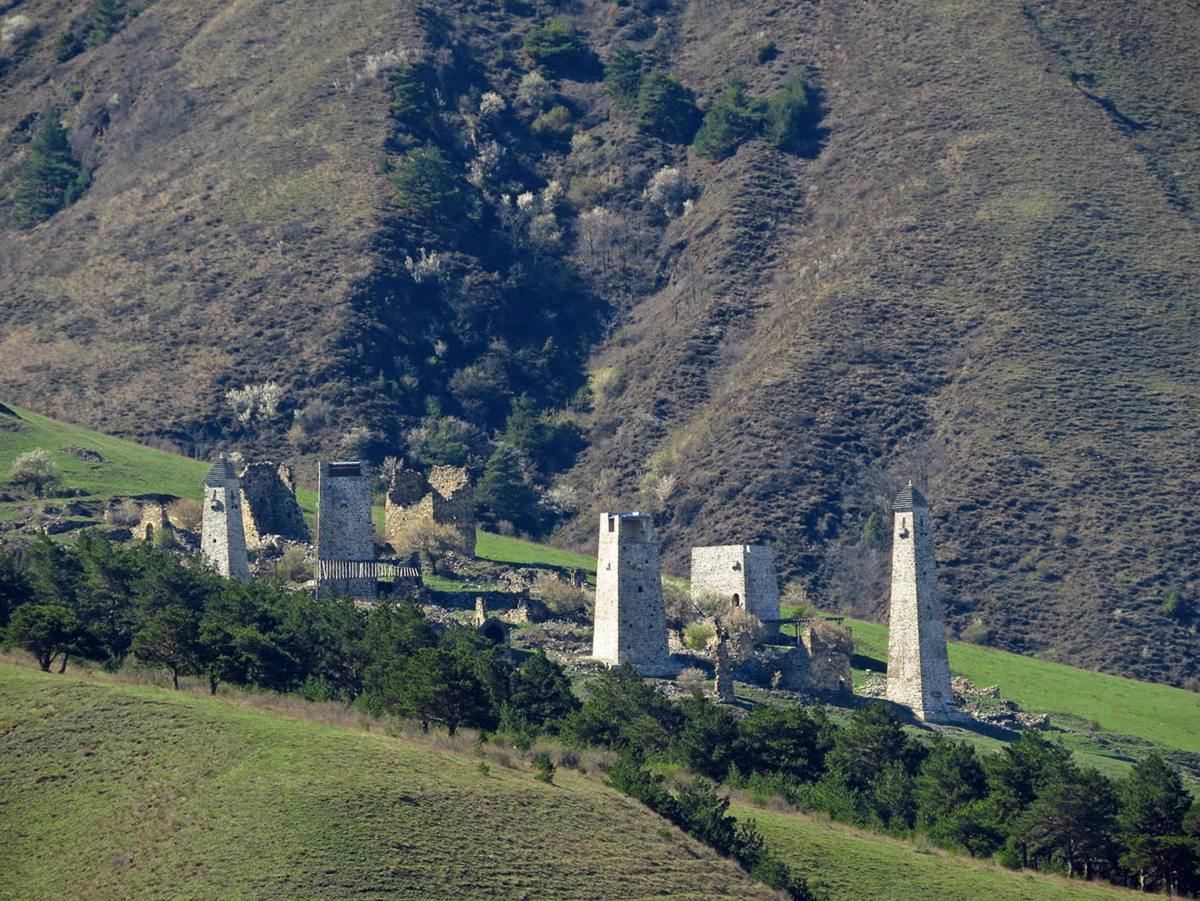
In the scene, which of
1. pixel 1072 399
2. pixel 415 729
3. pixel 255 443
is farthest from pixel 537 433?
pixel 415 729

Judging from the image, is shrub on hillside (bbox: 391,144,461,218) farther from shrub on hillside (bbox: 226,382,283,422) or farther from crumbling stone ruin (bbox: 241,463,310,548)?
crumbling stone ruin (bbox: 241,463,310,548)

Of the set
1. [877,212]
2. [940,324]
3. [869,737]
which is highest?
[877,212]

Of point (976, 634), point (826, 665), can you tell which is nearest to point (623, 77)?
point (976, 634)

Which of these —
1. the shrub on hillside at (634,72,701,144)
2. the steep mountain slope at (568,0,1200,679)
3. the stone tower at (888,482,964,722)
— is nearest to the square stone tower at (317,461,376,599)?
the stone tower at (888,482,964,722)

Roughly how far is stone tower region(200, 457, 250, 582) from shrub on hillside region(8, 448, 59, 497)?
14.5m

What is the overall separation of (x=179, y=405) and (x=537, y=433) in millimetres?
19633

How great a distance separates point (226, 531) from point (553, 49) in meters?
89.3

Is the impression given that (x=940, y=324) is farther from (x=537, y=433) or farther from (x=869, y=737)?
(x=869, y=737)

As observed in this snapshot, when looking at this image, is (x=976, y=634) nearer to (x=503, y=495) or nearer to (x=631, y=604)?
(x=503, y=495)

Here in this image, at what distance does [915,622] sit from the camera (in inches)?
2606

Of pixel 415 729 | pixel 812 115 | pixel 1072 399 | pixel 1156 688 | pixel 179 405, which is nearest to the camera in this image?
pixel 415 729

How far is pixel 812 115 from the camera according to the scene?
5276 inches

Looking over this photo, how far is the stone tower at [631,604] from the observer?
59.7 m

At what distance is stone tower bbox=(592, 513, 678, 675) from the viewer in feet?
196
